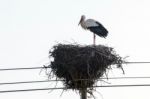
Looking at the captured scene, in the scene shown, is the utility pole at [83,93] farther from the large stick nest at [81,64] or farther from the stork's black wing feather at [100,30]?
the stork's black wing feather at [100,30]

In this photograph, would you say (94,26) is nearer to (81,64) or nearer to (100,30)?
(100,30)

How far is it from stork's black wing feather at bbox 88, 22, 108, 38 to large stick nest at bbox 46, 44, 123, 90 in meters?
1.70

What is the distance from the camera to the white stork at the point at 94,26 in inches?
539

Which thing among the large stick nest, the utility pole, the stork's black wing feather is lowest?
the utility pole

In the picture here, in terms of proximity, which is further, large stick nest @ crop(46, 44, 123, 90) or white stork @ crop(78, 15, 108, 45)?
white stork @ crop(78, 15, 108, 45)

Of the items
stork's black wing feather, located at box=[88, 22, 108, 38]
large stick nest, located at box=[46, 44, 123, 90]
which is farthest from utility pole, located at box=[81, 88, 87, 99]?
stork's black wing feather, located at box=[88, 22, 108, 38]

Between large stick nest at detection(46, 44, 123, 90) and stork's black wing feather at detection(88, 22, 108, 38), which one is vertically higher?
stork's black wing feather at detection(88, 22, 108, 38)

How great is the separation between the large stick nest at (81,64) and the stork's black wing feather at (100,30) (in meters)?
1.70

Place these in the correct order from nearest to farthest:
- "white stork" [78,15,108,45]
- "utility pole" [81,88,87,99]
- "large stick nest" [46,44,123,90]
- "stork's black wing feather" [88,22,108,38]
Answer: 1. "utility pole" [81,88,87,99]
2. "large stick nest" [46,44,123,90]
3. "stork's black wing feather" [88,22,108,38]
4. "white stork" [78,15,108,45]

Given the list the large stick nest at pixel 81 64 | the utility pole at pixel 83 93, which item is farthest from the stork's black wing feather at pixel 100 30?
the utility pole at pixel 83 93

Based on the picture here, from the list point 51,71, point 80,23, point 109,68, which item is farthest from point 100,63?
point 80,23

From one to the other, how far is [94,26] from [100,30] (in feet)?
1.30

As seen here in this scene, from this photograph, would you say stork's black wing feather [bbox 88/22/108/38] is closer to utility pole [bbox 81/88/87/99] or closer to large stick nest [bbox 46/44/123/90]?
large stick nest [bbox 46/44/123/90]

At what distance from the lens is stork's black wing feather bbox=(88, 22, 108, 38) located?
1355 centimetres
